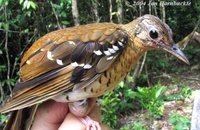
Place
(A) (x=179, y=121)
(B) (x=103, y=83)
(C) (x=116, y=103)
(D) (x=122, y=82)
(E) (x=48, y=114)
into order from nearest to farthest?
1. (B) (x=103, y=83)
2. (E) (x=48, y=114)
3. (A) (x=179, y=121)
4. (D) (x=122, y=82)
5. (C) (x=116, y=103)

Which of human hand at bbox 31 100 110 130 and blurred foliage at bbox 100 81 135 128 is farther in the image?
blurred foliage at bbox 100 81 135 128

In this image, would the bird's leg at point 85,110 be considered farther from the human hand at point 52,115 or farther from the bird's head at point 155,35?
the bird's head at point 155,35

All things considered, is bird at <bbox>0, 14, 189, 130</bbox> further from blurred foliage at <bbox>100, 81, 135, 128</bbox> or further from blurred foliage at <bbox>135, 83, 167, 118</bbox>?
blurred foliage at <bbox>135, 83, 167, 118</bbox>

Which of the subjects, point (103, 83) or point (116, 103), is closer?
point (103, 83)

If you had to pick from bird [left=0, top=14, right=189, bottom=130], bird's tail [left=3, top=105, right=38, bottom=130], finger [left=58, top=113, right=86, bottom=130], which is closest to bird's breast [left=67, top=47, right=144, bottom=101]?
bird [left=0, top=14, right=189, bottom=130]

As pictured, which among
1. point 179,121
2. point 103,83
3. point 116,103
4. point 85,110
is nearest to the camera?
point 103,83

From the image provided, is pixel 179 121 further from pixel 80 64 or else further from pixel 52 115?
pixel 80 64

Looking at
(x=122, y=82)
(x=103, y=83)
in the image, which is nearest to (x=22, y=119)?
(x=103, y=83)
